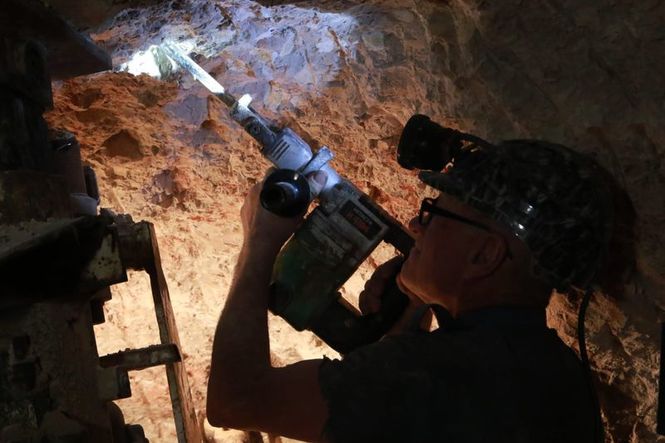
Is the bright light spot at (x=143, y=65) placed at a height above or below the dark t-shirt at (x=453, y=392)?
above

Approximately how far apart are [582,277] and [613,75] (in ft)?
1.21

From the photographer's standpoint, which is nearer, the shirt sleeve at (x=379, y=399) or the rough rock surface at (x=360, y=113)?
the shirt sleeve at (x=379, y=399)

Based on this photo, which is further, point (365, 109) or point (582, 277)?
point (365, 109)

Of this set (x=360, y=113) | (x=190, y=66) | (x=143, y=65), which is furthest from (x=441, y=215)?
(x=143, y=65)

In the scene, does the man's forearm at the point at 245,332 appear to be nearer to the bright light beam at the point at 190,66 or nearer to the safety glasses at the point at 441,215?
the safety glasses at the point at 441,215

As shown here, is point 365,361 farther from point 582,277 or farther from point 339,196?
point 339,196

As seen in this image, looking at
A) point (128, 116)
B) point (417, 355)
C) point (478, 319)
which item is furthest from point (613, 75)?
point (128, 116)

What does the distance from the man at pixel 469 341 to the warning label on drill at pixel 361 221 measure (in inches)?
11.3

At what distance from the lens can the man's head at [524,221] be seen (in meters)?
1.02

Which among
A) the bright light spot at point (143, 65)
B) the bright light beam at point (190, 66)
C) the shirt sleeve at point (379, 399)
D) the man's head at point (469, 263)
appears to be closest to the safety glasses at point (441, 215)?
the man's head at point (469, 263)

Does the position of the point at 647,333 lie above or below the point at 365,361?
below

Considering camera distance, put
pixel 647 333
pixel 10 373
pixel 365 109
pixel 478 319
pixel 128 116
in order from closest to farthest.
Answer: pixel 10 373 < pixel 478 319 < pixel 647 333 < pixel 365 109 < pixel 128 116

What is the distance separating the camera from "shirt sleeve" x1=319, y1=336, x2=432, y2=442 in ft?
2.93

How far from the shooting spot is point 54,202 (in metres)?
0.89
